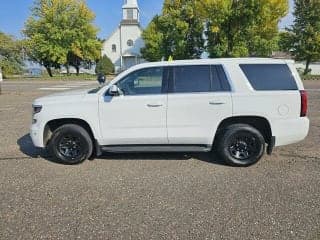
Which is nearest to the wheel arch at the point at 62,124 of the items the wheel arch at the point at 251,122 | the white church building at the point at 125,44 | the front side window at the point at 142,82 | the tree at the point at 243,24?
the front side window at the point at 142,82

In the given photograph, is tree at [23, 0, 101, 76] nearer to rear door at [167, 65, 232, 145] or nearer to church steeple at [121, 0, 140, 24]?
church steeple at [121, 0, 140, 24]

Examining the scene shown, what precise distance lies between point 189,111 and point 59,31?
4350 centimetres

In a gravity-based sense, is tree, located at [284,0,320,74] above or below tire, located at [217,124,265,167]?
above

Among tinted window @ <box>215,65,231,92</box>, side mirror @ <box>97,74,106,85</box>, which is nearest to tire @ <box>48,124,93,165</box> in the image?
side mirror @ <box>97,74,106,85</box>

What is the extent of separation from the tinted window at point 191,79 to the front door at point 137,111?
0.75ft

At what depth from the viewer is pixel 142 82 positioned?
5.75 metres

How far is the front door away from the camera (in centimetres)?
560

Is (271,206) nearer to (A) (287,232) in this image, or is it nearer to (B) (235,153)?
(A) (287,232)

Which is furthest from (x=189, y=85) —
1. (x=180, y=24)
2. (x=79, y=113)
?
(x=180, y=24)

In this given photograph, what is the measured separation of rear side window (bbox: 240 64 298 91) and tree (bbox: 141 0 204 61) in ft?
114

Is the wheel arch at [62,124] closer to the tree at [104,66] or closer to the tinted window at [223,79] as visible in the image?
the tinted window at [223,79]

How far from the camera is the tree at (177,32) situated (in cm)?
3953

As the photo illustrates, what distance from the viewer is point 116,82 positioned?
5742 mm

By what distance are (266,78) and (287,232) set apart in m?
2.88
